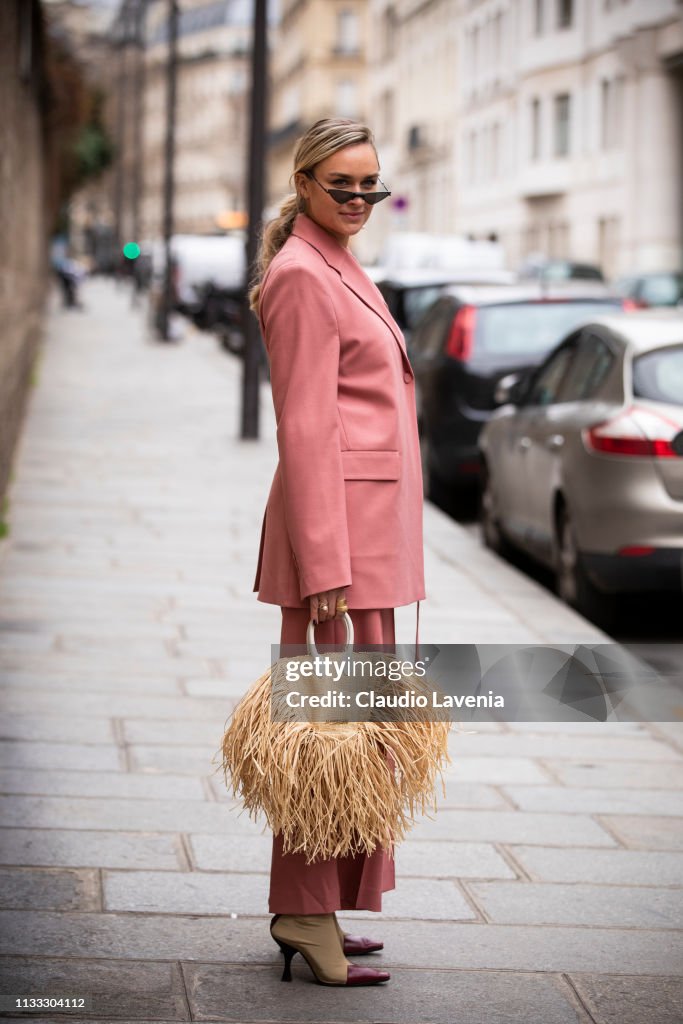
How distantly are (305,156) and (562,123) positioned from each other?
52740 mm

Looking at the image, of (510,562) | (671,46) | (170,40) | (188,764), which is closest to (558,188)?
(671,46)


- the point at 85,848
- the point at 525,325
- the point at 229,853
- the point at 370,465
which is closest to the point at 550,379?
the point at 525,325

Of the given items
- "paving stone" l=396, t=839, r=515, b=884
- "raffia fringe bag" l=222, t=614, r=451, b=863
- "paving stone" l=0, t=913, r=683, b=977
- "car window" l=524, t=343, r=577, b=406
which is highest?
"car window" l=524, t=343, r=577, b=406

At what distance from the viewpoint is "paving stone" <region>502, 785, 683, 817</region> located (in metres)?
5.60

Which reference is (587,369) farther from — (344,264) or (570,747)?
(344,264)

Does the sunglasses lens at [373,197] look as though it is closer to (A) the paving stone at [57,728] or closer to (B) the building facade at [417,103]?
(A) the paving stone at [57,728]

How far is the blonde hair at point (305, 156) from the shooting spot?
3.98 meters

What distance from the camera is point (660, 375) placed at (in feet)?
28.6

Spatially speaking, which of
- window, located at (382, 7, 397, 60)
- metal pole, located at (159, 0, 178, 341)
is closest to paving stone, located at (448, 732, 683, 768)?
metal pole, located at (159, 0, 178, 341)

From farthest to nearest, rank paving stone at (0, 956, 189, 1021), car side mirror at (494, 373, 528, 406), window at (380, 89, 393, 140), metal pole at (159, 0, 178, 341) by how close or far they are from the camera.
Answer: window at (380, 89, 393, 140) < metal pole at (159, 0, 178, 341) < car side mirror at (494, 373, 528, 406) < paving stone at (0, 956, 189, 1021)

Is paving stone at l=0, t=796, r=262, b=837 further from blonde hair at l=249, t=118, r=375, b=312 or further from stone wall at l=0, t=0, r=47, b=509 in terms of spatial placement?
stone wall at l=0, t=0, r=47, b=509

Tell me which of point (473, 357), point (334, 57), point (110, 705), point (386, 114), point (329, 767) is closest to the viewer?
point (329, 767)

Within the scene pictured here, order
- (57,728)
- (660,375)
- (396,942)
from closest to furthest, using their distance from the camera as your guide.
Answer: (396,942) < (57,728) < (660,375)

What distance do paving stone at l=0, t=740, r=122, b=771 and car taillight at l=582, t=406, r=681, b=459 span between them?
323 cm
